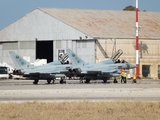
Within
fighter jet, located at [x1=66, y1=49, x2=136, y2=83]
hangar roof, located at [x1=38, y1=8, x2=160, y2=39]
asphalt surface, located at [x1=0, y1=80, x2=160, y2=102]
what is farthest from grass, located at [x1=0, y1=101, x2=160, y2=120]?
hangar roof, located at [x1=38, y1=8, x2=160, y2=39]

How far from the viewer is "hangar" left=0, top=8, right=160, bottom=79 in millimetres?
86812

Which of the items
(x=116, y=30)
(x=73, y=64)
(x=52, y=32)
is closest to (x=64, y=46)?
(x=52, y=32)

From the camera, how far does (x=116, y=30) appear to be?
90812 mm

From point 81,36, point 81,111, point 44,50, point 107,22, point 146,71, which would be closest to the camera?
point 81,111

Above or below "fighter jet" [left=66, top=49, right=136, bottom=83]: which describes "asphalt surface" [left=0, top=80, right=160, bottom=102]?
below

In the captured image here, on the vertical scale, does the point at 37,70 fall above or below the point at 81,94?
above

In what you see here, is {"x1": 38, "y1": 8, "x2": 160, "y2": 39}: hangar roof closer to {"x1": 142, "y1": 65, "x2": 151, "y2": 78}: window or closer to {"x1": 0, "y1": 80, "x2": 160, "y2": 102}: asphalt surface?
{"x1": 142, "y1": 65, "x2": 151, "y2": 78}: window

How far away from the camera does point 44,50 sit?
97062 millimetres

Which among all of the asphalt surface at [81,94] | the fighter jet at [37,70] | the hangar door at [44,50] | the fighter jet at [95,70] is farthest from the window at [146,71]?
the asphalt surface at [81,94]

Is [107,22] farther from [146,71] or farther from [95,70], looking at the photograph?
[95,70]

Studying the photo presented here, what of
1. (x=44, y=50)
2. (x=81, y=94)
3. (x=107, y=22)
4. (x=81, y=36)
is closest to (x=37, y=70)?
(x=81, y=36)

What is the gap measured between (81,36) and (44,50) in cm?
1258

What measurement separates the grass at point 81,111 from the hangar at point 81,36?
54799 mm

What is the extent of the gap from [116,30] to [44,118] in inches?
2634
